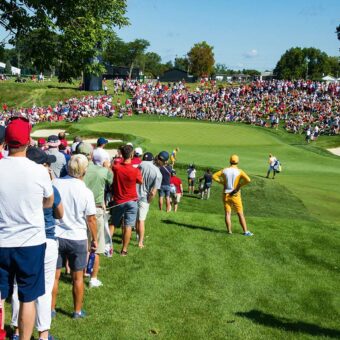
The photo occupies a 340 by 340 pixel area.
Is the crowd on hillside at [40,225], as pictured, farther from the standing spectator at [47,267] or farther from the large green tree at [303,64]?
the large green tree at [303,64]

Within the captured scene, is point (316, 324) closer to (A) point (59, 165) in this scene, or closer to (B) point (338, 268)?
(B) point (338, 268)

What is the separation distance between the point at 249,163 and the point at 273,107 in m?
21.8

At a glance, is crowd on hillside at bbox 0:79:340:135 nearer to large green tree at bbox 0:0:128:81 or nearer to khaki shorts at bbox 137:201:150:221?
large green tree at bbox 0:0:128:81

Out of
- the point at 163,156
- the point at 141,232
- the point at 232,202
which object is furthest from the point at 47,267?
the point at 232,202

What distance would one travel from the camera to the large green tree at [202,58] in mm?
124062

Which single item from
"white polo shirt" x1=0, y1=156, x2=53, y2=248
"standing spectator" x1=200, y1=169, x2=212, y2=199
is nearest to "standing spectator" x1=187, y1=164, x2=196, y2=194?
"standing spectator" x1=200, y1=169, x2=212, y2=199

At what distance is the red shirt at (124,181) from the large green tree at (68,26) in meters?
5.07

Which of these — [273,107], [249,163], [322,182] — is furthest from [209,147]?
[273,107]

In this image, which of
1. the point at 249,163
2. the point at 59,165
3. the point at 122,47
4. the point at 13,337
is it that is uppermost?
the point at 122,47

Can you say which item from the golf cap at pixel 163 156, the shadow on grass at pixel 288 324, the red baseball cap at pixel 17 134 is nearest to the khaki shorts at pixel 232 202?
the golf cap at pixel 163 156

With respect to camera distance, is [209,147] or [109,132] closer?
[209,147]

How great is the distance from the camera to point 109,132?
131 feet

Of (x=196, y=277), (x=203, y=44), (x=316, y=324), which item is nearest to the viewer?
(x=316, y=324)

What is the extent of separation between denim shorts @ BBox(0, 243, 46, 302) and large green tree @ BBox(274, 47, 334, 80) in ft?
424
